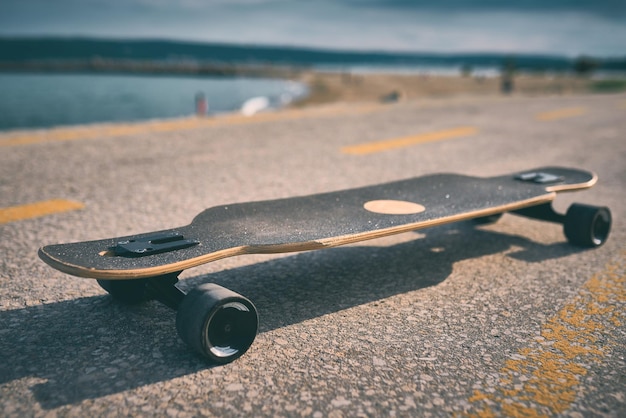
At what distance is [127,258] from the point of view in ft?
8.31

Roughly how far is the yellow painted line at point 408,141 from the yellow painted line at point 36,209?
4323 millimetres

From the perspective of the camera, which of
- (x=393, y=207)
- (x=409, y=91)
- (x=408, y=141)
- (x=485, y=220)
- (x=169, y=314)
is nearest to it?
(x=169, y=314)

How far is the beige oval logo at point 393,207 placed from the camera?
350 cm

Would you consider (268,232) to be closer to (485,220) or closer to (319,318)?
(319,318)

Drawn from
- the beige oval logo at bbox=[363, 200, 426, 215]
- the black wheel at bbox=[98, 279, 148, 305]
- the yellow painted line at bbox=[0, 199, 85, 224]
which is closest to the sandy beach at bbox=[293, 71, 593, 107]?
the yellow painted line at bbox=[0, 199, 85, 224]

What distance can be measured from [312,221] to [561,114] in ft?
43.3

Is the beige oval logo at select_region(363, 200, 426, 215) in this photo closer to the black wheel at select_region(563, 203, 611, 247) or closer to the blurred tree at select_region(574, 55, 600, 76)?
the black wheel at select_region(563, 203, 611, 247)

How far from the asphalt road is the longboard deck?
0.44 metres

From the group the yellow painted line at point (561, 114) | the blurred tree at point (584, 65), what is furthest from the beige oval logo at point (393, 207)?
the blurred tree at point (584, 65)

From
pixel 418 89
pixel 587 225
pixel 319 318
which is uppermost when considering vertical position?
pixel 418 89

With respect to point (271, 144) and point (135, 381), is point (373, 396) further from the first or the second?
point (271, 144)

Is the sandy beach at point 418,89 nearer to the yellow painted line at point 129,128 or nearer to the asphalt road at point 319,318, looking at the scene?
the yellow painted line at point 129,128

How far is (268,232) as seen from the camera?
3.01 meters

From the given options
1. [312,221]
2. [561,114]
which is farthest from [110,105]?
[312,221]
